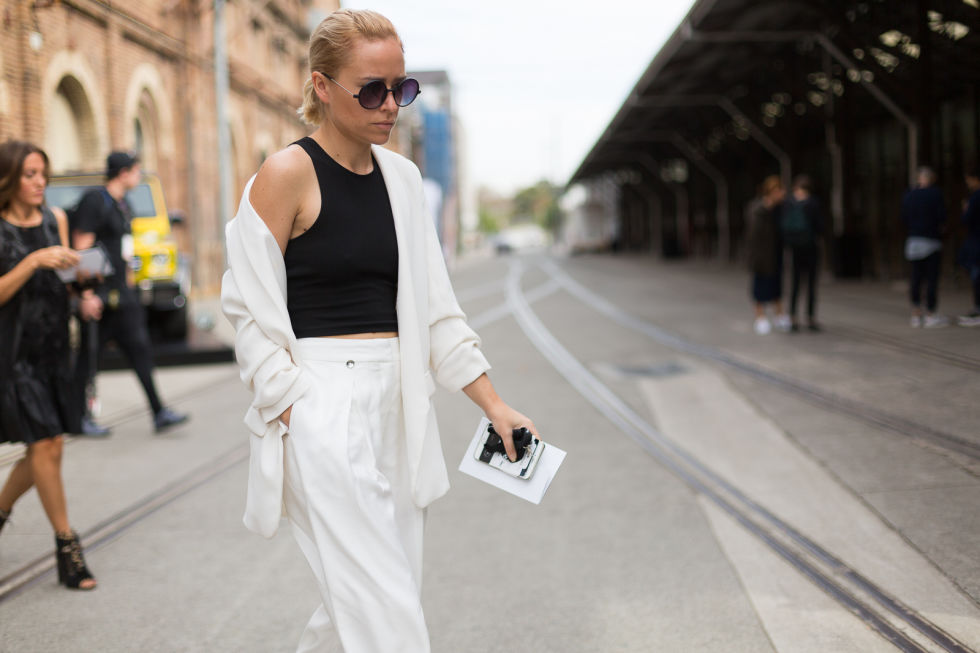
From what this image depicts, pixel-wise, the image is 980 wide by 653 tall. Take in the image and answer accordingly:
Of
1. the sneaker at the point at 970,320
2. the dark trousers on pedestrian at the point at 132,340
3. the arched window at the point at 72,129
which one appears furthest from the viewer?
the arched window at the point at 72,129

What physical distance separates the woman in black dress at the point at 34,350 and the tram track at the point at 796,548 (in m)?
2.96

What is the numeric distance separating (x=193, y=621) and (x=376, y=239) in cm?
203

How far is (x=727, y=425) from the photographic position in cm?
713

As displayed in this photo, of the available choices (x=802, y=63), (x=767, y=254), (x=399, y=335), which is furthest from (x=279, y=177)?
(x=802, y=63)

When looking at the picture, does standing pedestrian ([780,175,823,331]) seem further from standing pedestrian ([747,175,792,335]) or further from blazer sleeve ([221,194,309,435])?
blazer sleeve ([221,194,309,435])

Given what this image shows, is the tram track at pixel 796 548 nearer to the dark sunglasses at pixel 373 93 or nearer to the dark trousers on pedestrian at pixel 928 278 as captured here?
the dark sunglasses at pixel 373 93

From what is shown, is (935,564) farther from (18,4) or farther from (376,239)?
(18,4)

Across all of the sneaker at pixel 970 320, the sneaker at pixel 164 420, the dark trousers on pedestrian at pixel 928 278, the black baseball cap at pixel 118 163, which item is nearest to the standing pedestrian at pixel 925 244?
the dark trousers on pedestrian at pixel 928 278

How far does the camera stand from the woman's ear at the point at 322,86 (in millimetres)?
2416

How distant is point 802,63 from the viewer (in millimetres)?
23328

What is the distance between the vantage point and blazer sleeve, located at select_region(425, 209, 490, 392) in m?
2.58

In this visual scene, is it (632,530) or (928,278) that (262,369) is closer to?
(632,530)

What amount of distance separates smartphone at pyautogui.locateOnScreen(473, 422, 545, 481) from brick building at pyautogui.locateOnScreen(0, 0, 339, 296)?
1133 centimetres

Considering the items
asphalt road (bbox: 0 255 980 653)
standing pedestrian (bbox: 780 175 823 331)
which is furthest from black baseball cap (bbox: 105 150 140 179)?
standing pedestrian (bbox: 780 175 823 331)
